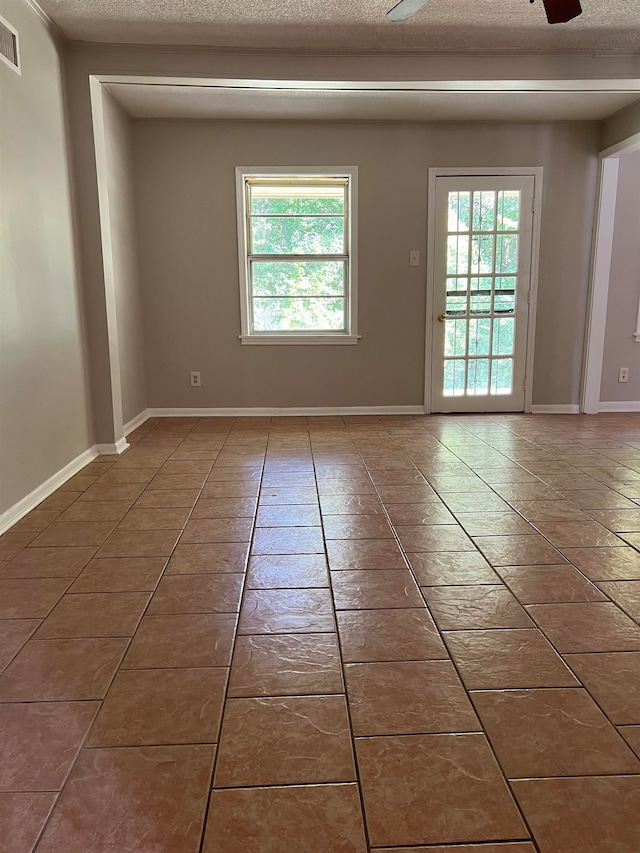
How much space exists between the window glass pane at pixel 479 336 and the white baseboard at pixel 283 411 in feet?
2.30

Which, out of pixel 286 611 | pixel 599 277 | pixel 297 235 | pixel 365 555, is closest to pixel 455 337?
pixel 599 277

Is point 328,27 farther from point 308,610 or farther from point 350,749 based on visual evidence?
point 350,749

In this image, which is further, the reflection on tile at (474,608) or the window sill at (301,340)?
the window sill at (301,340)

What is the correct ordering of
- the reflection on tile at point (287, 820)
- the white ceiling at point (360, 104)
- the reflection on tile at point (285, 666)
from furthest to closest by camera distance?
the white ceiling at point (360, 104), the reflection on tile at point (285, 666), the reflection on tile at point (287, 820)

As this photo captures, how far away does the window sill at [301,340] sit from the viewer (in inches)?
196

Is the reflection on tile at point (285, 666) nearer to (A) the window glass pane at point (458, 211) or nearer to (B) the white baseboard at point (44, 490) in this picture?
(B) the white baseboard at point (44, 490)

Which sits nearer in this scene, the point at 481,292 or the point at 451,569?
the point at 451,569

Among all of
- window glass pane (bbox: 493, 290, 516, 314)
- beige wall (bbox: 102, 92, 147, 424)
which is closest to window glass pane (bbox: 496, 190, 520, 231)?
window glass pane (bbox: 493, 290, 516, 314)

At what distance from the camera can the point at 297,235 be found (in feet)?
16.2

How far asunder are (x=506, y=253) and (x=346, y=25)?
7.81ft

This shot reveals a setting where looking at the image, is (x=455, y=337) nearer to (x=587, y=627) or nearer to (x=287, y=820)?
(x=587, y=627)

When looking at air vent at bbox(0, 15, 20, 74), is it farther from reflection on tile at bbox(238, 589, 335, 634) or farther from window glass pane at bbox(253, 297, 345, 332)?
reflection on tile at bbox(238, 589, 335, 634)

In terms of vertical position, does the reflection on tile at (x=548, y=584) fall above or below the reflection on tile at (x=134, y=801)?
below

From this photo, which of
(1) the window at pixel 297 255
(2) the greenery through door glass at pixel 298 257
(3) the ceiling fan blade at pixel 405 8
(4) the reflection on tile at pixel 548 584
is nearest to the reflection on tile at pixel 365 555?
(4) the reflection on tile at pixel 548 584
